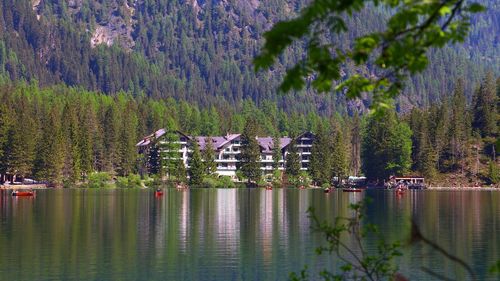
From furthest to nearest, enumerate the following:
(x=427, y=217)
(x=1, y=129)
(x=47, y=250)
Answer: (x=1, y=129), (x=427, y=217), (x=47, y=250)

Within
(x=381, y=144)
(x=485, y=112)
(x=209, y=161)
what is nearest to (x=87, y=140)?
(x=209, y=161)

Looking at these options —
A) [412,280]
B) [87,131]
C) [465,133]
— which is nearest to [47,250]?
[412,280]

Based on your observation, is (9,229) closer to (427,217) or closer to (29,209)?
(29,209)

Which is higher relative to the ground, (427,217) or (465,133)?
(465,133)

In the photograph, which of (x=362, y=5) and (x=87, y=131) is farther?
(x=87, y=131)

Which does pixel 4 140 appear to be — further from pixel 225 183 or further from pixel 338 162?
pixel 338 162

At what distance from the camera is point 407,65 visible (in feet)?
39.0

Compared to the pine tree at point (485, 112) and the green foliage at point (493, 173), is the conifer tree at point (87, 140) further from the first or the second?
the pine tree at point (485, 112)

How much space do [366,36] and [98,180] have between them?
554 feet

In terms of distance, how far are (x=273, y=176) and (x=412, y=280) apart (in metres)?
152

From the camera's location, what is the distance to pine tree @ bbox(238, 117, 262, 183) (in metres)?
189

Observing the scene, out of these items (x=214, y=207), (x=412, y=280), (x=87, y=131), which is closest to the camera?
(x=412, y=280)

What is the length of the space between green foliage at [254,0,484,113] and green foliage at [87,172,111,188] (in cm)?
16642

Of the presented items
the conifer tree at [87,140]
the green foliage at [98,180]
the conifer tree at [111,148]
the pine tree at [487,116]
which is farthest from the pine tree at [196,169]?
the pine tree at [487,116]
